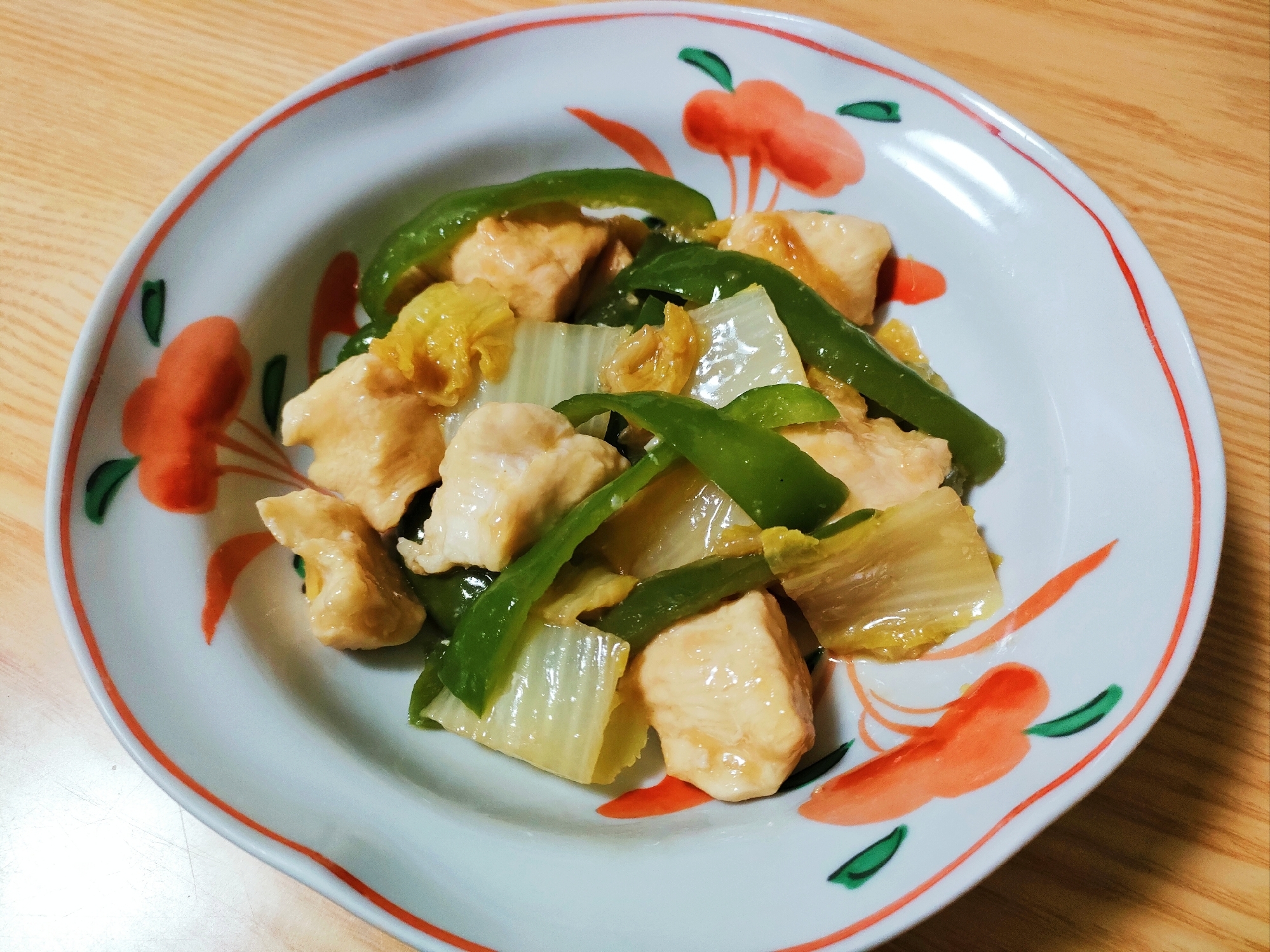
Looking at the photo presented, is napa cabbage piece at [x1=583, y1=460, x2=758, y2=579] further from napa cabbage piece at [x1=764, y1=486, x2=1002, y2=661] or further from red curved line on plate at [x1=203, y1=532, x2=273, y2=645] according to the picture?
red curved line on plate at [x1=203, y1=532, x2=273, y2=645]

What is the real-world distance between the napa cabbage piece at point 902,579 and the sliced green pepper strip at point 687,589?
0.12ft

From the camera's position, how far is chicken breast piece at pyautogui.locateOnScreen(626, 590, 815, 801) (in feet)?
4.32

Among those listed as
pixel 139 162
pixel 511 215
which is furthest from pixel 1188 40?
pixel 139 162

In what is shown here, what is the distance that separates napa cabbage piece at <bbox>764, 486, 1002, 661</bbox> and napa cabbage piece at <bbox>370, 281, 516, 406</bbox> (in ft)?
2.29

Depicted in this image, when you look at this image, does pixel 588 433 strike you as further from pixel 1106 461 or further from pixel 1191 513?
pixel 1191 513

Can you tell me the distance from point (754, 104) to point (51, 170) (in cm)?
178

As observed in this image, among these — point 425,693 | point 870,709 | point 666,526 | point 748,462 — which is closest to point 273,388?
point 425,693

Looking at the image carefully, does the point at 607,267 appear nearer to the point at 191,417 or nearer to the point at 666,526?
the point at 666,526

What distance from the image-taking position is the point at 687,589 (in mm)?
1403

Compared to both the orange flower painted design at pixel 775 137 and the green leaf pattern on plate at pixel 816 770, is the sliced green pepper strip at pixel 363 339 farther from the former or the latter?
the green leaf pattern on plate at pixel 816 770

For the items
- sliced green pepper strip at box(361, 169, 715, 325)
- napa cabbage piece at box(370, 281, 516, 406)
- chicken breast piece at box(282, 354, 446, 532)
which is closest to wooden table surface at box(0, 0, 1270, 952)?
chicken breast piece at box(282, 354, 446, 532)

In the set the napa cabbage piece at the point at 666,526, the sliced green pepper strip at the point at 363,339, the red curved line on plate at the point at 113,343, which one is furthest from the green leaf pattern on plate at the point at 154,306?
the napa cabbage piece at the point at 666,526

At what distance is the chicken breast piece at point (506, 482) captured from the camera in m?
1.40

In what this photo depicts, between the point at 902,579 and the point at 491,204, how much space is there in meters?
1.13
